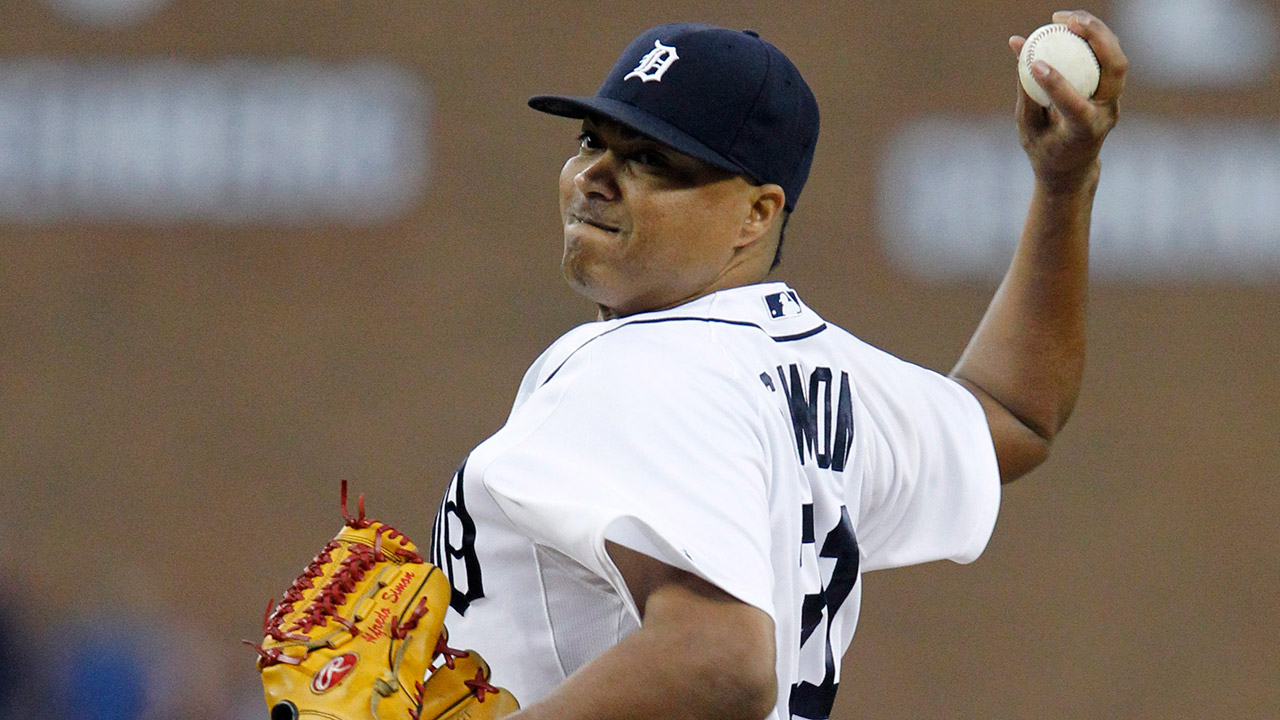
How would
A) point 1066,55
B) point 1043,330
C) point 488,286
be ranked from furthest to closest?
point 488,286 → point 1043,330 → point 1066,55

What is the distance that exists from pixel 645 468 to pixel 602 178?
48cm

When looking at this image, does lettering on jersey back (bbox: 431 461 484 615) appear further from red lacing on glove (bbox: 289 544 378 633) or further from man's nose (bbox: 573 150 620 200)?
man's nose (bbox: 573 150 620 200)

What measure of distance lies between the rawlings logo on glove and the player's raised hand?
1.01 meters

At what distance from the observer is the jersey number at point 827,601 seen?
6.17 ft

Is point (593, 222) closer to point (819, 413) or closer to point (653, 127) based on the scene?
point (653, 127)

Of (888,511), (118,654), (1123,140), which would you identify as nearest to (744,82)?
(888,511)

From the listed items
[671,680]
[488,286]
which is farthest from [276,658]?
[488,286]

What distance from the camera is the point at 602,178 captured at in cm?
193

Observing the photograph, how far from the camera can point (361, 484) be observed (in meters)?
7.82

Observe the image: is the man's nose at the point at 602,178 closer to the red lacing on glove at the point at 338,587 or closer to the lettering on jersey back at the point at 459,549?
the lettering on jersey back at the point at 459,549

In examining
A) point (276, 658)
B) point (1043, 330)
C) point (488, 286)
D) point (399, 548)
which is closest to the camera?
point (276, 658)

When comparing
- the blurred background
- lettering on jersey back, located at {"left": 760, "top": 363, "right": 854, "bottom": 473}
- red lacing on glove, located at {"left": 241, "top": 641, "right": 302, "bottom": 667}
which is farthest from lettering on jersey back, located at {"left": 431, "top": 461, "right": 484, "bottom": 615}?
the blurred background

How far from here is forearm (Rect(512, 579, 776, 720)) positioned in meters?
1.50

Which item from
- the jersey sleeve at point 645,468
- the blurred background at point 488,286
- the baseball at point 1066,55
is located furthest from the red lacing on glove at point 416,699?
the blurred background at point 488,286
